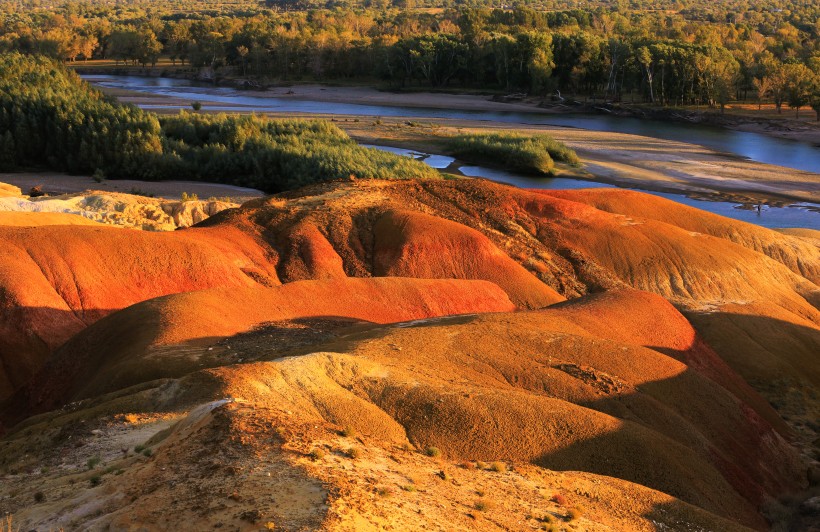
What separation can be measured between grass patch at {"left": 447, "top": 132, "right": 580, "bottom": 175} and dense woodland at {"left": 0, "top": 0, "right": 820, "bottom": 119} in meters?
25.7

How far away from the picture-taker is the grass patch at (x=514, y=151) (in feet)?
224

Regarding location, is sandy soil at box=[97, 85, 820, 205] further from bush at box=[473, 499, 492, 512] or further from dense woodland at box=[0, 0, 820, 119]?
bush at box=[473, 499, 492, 512]

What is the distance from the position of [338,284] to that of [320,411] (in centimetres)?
1137

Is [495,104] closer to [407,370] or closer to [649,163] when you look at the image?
[649,163]

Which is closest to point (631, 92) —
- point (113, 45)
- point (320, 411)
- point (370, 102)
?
point (370, 102)

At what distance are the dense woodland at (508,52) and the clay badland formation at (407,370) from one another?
5653 centimetres

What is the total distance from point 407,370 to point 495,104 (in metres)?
87.3

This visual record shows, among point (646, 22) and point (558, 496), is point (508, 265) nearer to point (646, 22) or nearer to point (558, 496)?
point (558, 496)

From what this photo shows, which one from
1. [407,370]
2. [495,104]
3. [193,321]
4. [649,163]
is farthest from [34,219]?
[495,104]

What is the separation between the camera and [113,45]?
140 m

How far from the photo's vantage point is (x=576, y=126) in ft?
295

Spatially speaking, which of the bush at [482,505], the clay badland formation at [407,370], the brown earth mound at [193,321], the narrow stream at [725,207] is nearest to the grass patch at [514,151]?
the narrow stream at [725,207]

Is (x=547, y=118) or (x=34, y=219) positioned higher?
(x=34, y=219)

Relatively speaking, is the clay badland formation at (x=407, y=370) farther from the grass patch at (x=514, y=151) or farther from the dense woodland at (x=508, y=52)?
the dense woodland at (x=508, y=52)
